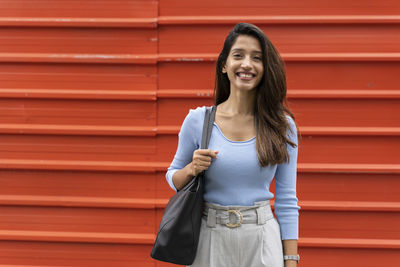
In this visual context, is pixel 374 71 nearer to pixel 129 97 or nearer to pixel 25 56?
pixel 129 97

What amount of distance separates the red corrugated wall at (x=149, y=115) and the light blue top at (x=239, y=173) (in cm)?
139

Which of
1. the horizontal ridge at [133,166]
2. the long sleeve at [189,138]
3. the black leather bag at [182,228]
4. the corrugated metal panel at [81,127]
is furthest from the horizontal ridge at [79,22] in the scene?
the black leather bag at [182,228]

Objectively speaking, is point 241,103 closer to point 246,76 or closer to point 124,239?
point 246,76

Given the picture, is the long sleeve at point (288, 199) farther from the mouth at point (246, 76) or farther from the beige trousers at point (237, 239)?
the mouth at point (246, 76)

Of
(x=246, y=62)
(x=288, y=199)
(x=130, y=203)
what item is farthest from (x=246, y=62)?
(x=130, y=203)

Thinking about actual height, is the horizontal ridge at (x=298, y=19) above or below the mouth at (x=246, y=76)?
above

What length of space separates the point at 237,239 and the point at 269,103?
0.64 metres

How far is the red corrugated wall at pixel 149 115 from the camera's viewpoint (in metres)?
3.44

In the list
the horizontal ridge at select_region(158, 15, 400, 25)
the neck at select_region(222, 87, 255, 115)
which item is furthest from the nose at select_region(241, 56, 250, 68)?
the horizontal ridge at select_region(158, 15, 400, 25)

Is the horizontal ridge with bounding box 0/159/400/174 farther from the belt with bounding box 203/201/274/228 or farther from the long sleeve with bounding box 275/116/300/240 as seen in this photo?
the belt with bounding box 203/201/274/228

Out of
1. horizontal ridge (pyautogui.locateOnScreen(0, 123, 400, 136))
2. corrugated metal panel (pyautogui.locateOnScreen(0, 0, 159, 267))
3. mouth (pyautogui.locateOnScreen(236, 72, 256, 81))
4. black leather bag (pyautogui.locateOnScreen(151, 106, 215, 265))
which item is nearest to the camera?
black leather bag (pyautogui.locateOnScreen(151, 106, 215, 265))

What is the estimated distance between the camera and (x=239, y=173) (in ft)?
6.47

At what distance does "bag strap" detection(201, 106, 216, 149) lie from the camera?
2002 mm

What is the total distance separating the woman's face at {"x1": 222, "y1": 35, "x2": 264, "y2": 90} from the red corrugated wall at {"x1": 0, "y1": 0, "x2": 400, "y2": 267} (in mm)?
1443
